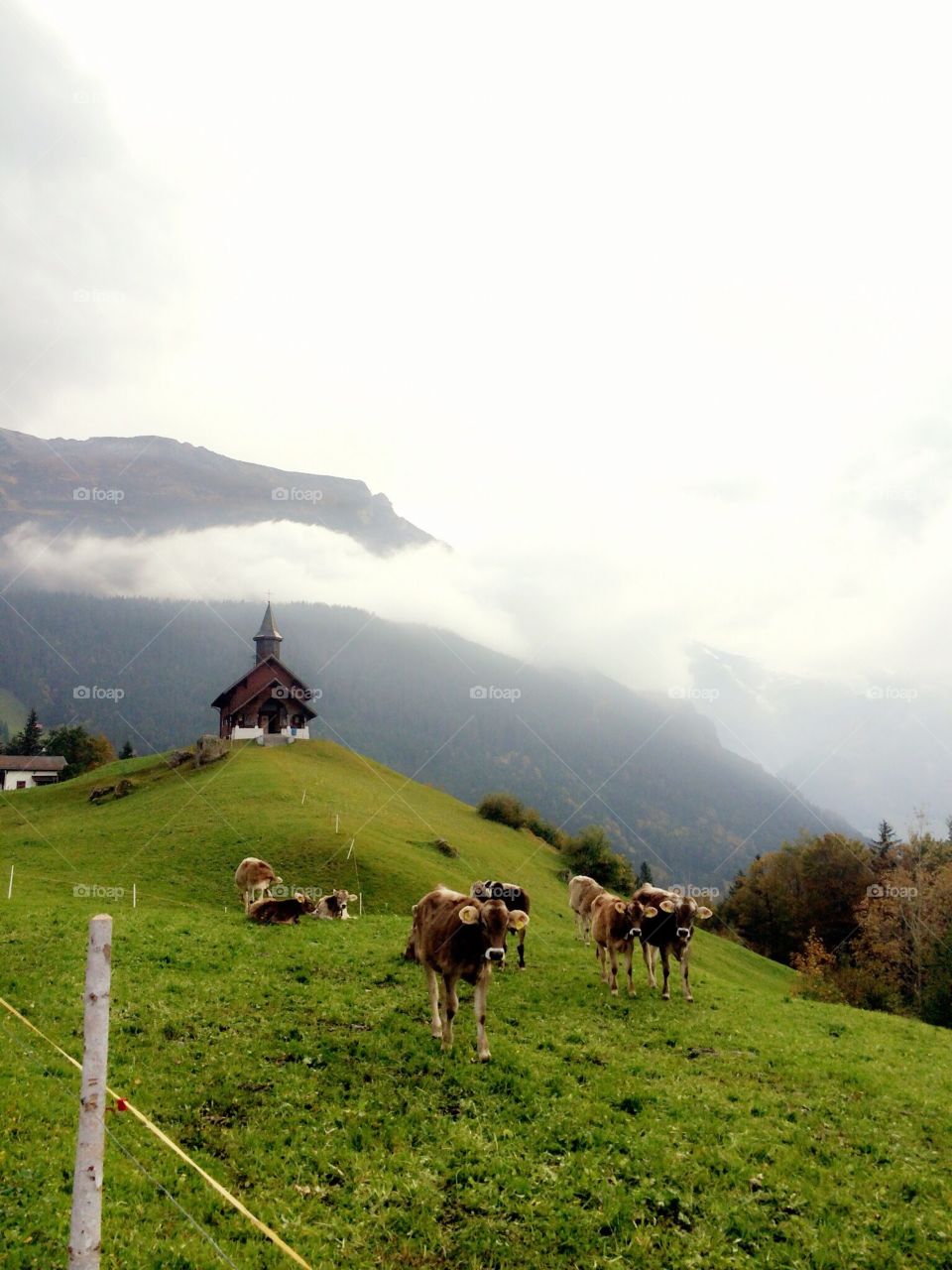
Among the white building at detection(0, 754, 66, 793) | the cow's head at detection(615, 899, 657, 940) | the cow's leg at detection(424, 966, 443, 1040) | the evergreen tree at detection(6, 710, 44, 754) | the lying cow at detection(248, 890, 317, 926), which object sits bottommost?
the white building at detection(0, 754, 66, 793)

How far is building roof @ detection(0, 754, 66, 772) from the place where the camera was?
425 ft

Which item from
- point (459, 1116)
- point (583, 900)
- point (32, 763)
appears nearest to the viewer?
point (459, 1116)

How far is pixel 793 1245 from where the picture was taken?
9539 millimetres

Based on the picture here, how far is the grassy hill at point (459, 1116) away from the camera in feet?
30.5

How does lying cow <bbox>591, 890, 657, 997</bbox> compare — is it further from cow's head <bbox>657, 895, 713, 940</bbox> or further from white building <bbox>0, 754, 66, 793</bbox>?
white building <bbox>0, 754, 66, 793</bbox>

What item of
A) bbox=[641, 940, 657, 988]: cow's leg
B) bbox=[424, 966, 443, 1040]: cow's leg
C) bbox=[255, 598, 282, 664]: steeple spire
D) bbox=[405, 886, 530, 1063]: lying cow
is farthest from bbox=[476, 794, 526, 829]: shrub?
bbox=[405, 886, 530, 1063]: lying cow

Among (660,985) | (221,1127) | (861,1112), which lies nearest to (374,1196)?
(221,1127)

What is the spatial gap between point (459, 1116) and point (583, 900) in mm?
19693

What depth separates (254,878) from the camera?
1332 inches

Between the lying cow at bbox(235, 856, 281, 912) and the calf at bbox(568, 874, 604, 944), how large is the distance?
14.4 meters

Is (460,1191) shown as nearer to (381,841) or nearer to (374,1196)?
(374,1196)

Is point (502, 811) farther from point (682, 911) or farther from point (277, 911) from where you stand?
point (682, 911)

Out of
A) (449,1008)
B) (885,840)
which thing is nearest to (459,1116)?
(449,1008)

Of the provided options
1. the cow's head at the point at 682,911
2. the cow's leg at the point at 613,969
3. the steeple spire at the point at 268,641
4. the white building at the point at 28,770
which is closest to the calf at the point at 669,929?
the cow's head at the point at 682,911
